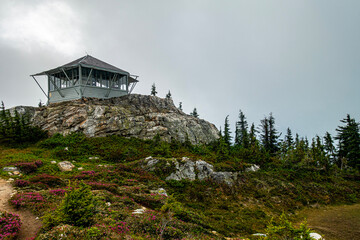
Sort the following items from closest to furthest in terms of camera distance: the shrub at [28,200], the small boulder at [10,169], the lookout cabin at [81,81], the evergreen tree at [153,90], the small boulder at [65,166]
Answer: the shrub at [28,200] < the small boulder at [10,169] < the small boulder at [65,166] < the lookout cabin at [81,81] < the evergreen tree at [153,90]

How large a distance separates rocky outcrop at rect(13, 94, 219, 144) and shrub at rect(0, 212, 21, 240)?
20.2 metres

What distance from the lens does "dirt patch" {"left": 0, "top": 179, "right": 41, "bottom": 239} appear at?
7281mm

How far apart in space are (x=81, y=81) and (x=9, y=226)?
2772 cm

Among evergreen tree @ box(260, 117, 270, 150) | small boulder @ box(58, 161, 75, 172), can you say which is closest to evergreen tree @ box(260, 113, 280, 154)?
evergreen tree @ box(260, 117, 270, 150)

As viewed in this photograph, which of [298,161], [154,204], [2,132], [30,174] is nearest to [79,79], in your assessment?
[2,132]

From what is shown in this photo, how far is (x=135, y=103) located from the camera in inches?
1367

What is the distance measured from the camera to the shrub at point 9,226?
6728 mm

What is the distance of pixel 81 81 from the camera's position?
30828mm

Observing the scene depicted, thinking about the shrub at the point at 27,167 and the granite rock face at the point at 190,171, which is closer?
the shrub at the point at 27,167

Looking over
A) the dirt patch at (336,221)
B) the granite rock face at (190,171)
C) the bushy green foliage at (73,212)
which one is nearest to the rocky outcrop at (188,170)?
the granite rock face at (190,171)

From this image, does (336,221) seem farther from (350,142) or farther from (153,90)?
(153,90)

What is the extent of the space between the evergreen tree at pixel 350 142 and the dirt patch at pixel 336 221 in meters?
20.6

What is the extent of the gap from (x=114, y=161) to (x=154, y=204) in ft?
37.6

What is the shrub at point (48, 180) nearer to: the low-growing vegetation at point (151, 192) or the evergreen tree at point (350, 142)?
the low-growing vegetation at point (151, 192)
